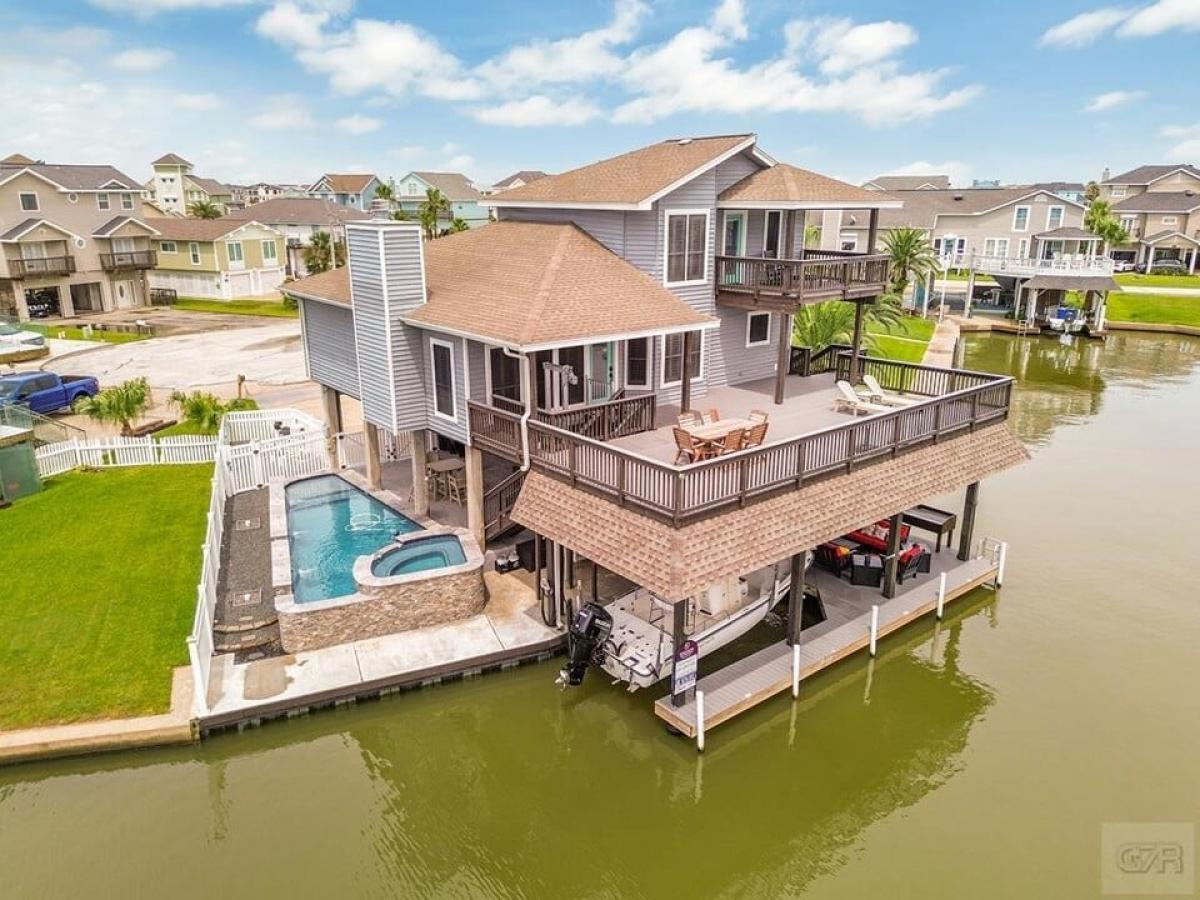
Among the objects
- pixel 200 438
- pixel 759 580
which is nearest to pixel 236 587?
pixel 200 438

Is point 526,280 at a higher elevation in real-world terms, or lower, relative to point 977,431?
higher

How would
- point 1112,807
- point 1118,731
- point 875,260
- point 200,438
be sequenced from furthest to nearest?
point 200,438 → point 875,260 → point 1118,731 → point 1112,807

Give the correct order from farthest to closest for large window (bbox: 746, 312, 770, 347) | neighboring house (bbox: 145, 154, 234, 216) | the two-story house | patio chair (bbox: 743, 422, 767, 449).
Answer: neighboring house (bbox: 145, 154, 234, 216)
large window (bbox: 746, 312, 770, 347)
patio chair (bbox: 743, 422, 767, 449)
the two-story house

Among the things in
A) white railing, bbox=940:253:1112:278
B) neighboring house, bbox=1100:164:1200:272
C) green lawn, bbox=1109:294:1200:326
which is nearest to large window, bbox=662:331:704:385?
white railing, bbox=940:253:1112:278

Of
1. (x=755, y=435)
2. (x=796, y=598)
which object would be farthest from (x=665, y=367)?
(x=796, y=598)

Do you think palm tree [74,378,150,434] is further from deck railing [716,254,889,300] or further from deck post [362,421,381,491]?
deck railing [716,254,889,300]

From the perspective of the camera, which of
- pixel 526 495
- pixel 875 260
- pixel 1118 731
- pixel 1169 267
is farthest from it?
pixel 1169 267

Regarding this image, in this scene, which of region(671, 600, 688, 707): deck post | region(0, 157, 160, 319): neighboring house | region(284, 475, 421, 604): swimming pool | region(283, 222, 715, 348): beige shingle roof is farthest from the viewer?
region(0, 157, 160, 319): neighboring house

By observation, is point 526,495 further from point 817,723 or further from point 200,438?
point 200,438
